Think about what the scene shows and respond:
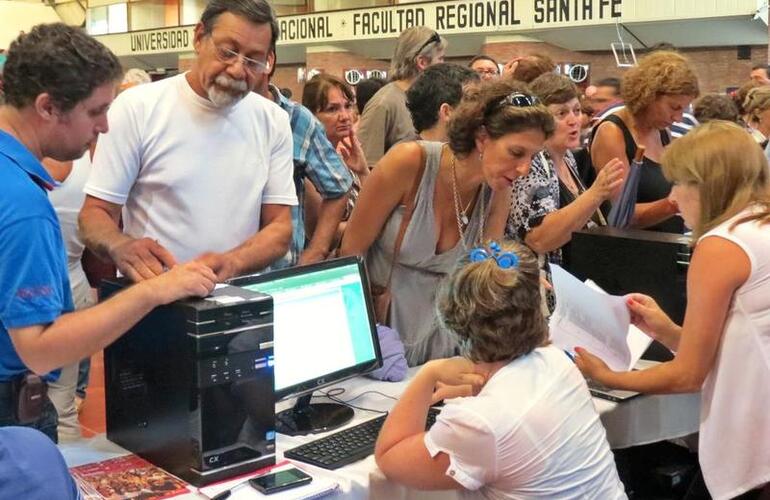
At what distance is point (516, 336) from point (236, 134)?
1043 millimetres

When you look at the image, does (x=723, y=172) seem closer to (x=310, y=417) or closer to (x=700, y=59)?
(x=310, y=417)

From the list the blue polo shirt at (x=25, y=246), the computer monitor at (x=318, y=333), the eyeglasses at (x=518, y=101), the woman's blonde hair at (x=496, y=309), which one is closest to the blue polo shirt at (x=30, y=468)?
the blue polo shirt at (x=25, y=246)

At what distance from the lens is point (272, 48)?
2.54m

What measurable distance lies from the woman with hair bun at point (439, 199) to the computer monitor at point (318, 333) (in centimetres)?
34

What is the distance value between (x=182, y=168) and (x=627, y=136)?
80.8 inches

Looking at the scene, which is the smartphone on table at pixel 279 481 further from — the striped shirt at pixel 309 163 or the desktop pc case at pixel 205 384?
the striped shirt at pixel 309 163

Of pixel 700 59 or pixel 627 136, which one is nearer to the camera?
pixel 627 136

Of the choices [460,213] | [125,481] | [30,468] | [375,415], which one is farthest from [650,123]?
[30,468]

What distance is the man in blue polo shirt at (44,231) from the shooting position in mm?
1598

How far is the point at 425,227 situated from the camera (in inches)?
107

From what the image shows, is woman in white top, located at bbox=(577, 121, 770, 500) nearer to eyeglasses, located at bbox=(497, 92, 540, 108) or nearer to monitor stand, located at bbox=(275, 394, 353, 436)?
eyeglasses, located at bbox=(497, 92, 540, 108)

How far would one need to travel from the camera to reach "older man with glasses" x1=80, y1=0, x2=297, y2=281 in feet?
7.68

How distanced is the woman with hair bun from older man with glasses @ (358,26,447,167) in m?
1.56

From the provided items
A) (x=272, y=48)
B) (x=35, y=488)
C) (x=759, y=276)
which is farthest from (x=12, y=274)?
(x=759, y=276)
